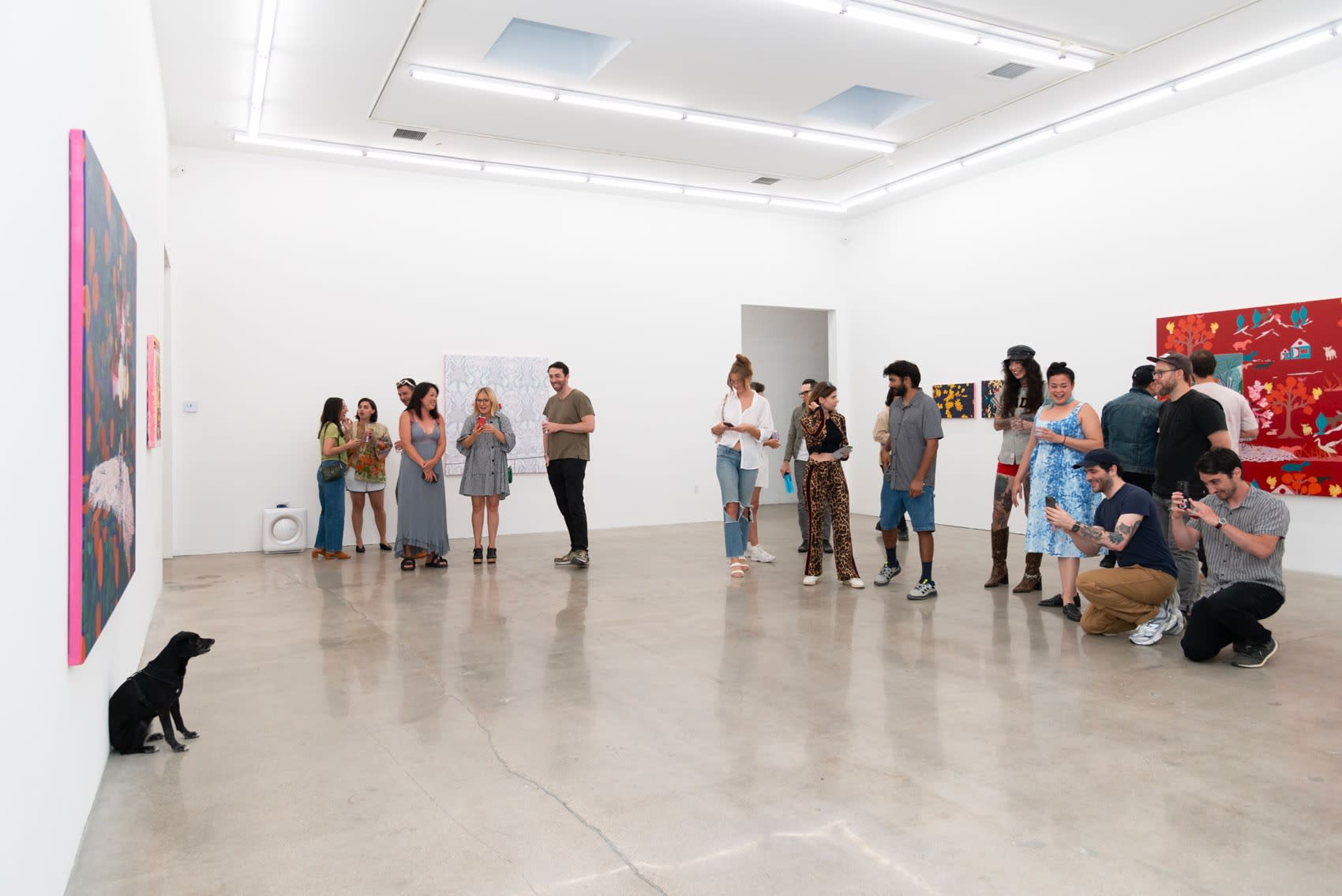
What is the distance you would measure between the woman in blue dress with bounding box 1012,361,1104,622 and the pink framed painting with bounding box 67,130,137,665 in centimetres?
499

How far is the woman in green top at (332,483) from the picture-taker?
8711 mm

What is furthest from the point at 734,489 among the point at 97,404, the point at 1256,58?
the point at 1256,58

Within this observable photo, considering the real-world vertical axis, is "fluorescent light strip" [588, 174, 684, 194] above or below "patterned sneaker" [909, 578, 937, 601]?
above

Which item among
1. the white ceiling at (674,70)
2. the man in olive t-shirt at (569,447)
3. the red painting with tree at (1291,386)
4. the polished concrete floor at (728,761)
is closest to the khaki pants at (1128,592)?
the polished concrete floor at (728,761)

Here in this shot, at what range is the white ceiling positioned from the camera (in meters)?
6.45

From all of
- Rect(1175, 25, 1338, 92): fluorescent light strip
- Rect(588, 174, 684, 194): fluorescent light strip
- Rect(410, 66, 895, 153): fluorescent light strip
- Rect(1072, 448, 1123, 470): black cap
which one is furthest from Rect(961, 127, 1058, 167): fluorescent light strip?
Rect(1072, 448, 1123, 470): black cap

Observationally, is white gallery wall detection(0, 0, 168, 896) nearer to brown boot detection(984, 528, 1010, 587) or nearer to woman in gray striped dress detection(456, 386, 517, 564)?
woman in gray striped dress detection(456, 386, 517, 564)

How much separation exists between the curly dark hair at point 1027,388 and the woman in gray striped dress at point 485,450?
13.4ft

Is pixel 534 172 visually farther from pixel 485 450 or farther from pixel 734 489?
pixel 734 489

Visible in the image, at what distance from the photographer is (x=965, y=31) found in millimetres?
6758

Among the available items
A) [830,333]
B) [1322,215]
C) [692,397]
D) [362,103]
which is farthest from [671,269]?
[1322,215]

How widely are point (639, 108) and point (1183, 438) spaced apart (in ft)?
17.6

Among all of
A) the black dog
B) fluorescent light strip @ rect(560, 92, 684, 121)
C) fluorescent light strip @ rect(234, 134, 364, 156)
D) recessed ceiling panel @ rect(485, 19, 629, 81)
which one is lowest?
the black dog

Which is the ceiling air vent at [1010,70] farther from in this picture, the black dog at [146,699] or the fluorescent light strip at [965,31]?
the black dog at [146,699]
